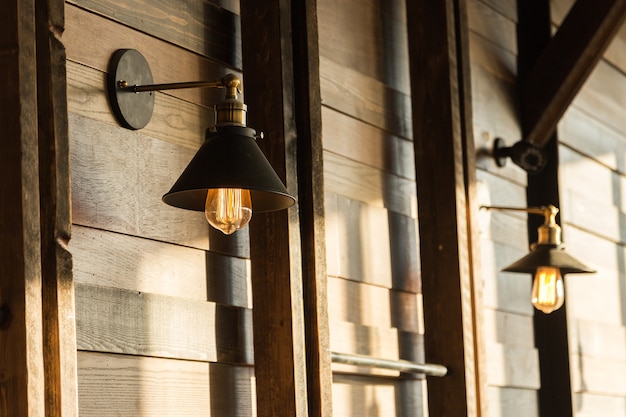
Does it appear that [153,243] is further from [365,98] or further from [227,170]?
[365,98]

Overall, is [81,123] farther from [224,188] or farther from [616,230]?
[616,230]

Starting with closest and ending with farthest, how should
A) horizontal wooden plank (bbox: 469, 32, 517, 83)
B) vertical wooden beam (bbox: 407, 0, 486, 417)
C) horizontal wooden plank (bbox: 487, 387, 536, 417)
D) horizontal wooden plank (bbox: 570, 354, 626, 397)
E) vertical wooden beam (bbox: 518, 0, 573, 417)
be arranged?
1. vertical wooden beam (bbox: 407, 0, 486, 417)
2. horizontal wooden plank (bbox: 487, 387, 536, 417)
3. horizontal wooden plank (bbox: 469, 32, 517, 83)
4. vertical wooden beam (bbox: 518, 0, 573, 417)
5. horizontal wooden plank (bbox: 570, 354, 626, 397)

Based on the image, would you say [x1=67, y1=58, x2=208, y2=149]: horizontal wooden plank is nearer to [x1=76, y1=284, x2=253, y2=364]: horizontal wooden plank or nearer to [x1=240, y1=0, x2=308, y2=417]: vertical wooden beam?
[x1=240, y1=0, x2=308, y2=417]: vertical wooden beam

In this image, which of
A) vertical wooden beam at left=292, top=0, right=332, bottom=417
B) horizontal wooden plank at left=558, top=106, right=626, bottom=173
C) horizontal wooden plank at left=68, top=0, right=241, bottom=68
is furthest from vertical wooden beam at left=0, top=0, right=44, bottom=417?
horizontal wooden plank at left=558, top=106, right=626, bottom=173

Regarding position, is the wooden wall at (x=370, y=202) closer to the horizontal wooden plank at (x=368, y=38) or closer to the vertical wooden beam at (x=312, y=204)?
the horizontal wooden plank at (x=368, y=38)

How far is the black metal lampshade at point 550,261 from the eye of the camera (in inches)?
136

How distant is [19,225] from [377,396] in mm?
1523

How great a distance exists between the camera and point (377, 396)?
10.3ft

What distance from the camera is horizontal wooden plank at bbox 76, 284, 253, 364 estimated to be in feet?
7.32

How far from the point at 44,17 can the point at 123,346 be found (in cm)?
70

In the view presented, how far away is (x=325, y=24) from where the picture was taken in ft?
10.3

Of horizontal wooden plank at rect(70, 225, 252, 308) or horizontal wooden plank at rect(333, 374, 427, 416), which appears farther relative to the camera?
horizontal wooden plank at rect(333, 374, 427, 416)

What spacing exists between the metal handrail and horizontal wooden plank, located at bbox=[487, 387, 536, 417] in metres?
0.39

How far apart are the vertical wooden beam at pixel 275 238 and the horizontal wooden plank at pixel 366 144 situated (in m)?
0.42
